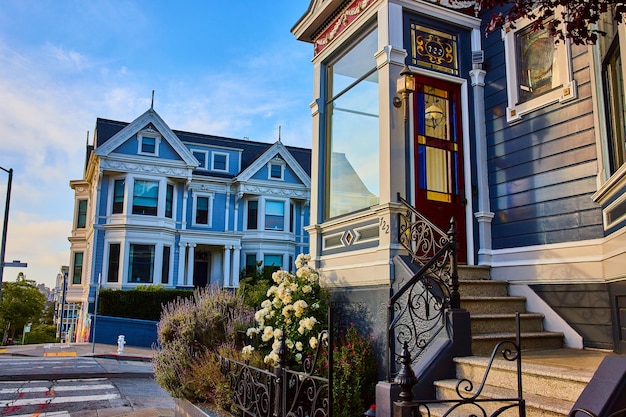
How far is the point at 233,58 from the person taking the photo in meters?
14.7

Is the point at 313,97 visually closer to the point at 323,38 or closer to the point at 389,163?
the point at 323,38

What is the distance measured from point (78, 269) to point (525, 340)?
26.6 m

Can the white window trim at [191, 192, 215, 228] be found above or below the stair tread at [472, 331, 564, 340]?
above

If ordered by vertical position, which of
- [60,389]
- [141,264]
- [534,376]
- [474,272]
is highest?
[141,264]

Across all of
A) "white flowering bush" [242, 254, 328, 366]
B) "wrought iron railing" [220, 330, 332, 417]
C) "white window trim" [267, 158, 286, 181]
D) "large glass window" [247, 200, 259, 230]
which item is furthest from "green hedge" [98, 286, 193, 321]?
"wrought iron railing" [220, 330, 332, 417]

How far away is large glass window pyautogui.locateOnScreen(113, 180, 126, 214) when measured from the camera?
2444 centimetres

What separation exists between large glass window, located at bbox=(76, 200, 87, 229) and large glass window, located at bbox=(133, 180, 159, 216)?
5.73m

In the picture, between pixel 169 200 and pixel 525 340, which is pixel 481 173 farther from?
pixel 169 200

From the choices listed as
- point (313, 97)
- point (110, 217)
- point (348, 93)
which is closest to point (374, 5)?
point (348, 93)

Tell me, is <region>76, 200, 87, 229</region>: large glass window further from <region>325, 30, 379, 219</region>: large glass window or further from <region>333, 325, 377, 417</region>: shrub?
<region>333, 325, 377, 417</region>: shrub

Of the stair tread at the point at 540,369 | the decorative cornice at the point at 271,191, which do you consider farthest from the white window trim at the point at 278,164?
the stair tread at the point at 540,369

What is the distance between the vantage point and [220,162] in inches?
1132

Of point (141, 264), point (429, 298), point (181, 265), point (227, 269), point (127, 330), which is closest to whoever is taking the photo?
point (429, 298)

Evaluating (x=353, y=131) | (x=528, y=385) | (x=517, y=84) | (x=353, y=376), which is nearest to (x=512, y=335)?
(x=528, y=385)
